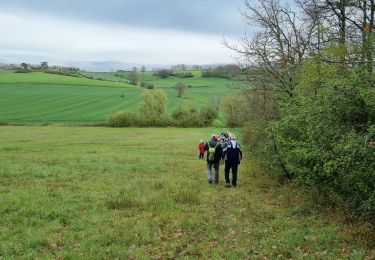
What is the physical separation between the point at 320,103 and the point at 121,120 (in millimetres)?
73033

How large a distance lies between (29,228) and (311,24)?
15996 millimetres

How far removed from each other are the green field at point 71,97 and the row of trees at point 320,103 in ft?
193

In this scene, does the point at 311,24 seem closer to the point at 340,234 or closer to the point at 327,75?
the point at 327,75

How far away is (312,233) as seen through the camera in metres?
9.68

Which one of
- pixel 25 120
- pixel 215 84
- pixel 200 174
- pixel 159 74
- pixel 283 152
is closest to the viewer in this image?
A: pixel 283 152

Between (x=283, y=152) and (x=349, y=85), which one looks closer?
(x=349, y=85)

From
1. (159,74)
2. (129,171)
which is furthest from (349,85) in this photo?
(159,74)

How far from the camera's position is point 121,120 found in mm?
82000

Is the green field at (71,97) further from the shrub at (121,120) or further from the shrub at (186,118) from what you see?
the shrub at (186,118)

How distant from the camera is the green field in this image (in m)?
86.5

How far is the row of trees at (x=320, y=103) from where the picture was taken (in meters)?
8.75

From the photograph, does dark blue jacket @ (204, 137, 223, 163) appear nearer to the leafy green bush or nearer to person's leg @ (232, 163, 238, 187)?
person's leg @ (232, 163, 238, 187)

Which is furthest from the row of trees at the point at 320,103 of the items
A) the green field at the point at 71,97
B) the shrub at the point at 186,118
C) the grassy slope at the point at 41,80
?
the grassy slope at the point at 41,80

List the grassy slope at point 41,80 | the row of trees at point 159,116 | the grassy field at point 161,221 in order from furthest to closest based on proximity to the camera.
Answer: the grassy slope at point 41,80 → the row of trees at point 159,116 → the grassy field at point 161,221
